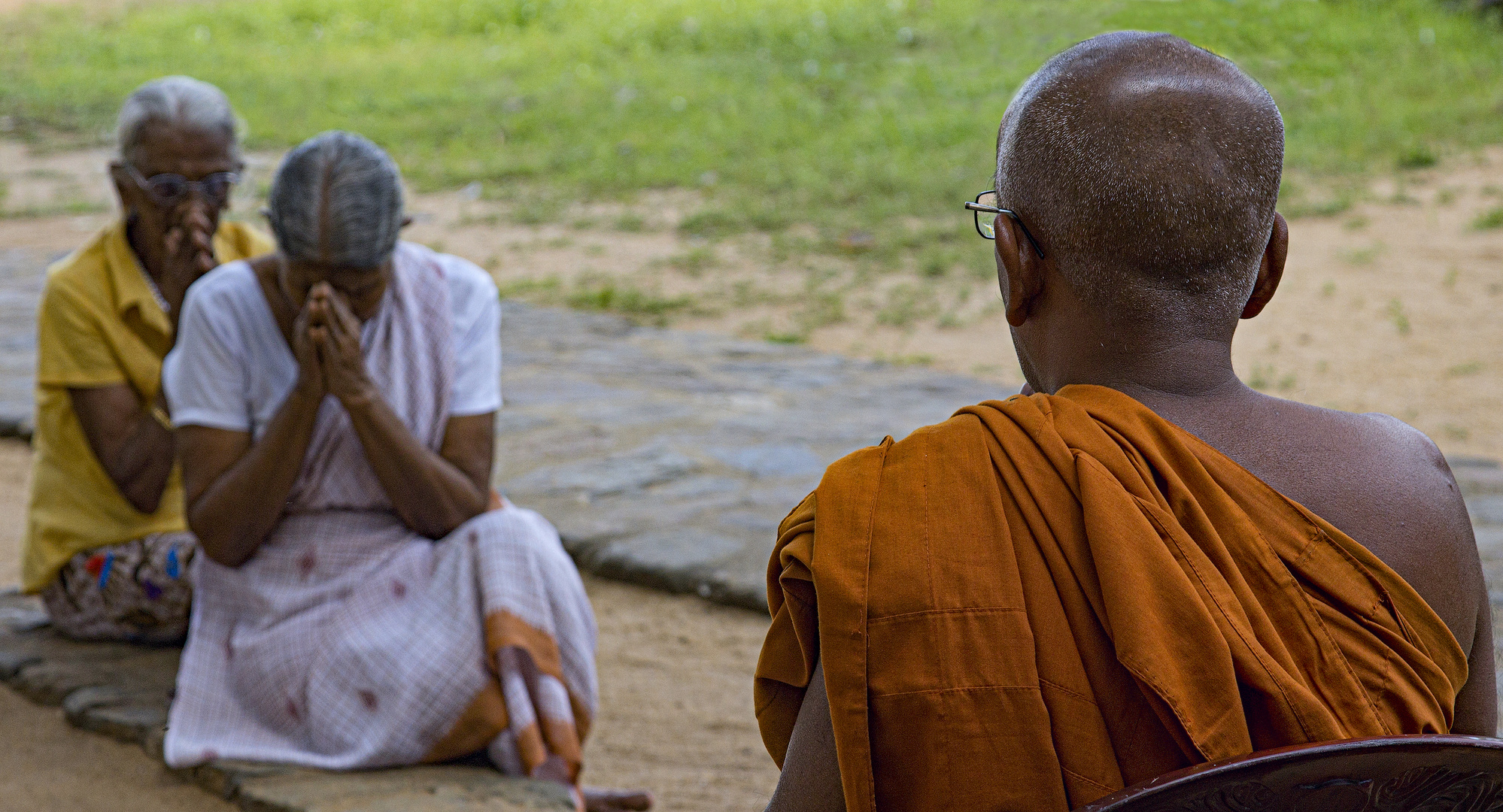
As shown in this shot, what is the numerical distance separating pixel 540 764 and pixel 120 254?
166 centimetres

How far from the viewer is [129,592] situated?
137 inches

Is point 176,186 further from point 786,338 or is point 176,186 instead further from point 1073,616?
point 786,338

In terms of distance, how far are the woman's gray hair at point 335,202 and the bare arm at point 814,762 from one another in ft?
5.71

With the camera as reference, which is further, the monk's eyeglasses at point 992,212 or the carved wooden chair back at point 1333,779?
the monk's eyeglasses at point 992,212

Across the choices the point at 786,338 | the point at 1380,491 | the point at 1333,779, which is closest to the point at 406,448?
the point at 1380,491

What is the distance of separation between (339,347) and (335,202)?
0.97ft

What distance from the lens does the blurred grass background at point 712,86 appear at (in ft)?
32.6

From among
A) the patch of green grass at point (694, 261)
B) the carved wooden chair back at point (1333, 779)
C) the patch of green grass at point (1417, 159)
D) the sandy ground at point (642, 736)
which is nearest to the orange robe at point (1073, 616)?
the carved wooden chair back at point (1333, 779)

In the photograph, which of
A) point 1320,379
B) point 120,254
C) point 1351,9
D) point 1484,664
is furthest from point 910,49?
point 1484,664

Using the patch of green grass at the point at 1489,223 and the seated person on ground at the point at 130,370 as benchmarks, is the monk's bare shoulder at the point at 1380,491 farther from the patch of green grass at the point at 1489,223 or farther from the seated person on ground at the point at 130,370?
the patch of green grass at the point at 1489,223

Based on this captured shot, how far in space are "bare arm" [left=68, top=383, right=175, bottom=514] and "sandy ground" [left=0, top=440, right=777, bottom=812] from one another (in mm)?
592

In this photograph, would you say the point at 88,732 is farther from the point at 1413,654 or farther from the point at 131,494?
the point at 1413,654

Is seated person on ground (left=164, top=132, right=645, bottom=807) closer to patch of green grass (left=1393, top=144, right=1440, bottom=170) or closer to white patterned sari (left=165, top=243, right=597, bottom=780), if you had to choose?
white patterned sari (left=165, top=243, right=597, bottom=780)

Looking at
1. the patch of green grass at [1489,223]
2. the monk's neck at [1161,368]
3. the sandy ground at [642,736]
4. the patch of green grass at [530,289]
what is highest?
the monk's neck at [1161,368]
